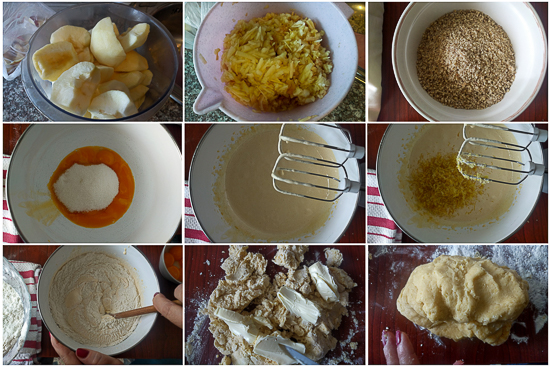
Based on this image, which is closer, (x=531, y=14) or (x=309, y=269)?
(x=531, y=14)

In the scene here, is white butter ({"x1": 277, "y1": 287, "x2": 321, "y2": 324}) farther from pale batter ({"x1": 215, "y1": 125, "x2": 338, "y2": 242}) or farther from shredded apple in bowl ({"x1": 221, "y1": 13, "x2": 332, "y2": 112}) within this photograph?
shredded apple in bowl ({"x1": 221, "y1": 13, "x2": 332, "y2": 112})

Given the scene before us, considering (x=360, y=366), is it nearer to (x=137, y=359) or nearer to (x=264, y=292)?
(x=264, y=292)

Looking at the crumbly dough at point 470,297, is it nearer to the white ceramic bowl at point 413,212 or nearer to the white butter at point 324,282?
the white ceramic bowl at point 413,212

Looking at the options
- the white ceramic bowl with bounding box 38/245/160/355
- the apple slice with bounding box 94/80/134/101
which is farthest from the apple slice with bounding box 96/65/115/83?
the white ceramic bowl with bounding box 38/245/160/355

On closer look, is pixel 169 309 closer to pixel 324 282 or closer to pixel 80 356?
pixel 80 356

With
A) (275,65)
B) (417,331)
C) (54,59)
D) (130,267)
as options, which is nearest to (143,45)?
(54,59)

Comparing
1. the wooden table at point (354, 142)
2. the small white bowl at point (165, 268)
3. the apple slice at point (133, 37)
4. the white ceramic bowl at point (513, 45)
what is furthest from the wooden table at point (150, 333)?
the white ceramic bowl at point (513, 45)

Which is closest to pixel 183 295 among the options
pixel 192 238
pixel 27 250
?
pixel 192 238
